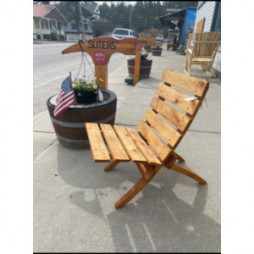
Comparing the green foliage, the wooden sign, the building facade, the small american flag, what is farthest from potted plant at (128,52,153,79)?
the small american flag

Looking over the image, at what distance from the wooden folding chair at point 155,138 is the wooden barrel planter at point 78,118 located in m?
0.33

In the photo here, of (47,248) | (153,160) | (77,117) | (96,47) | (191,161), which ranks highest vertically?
(96,47)

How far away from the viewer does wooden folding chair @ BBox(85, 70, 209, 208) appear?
1.54 m

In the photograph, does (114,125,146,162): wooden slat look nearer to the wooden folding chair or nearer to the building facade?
the wooden folding chair

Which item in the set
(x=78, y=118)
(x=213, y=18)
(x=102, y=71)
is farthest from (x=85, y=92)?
(x=213, y=18)

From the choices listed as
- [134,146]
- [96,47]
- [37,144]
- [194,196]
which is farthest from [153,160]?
[96,47]

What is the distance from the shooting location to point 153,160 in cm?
155

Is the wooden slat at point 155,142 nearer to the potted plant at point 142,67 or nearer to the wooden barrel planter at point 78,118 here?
the wooden barrel planter at point 78,118

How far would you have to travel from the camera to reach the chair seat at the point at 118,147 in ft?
4.75

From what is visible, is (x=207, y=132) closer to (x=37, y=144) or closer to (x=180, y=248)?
(x=180, y=248)

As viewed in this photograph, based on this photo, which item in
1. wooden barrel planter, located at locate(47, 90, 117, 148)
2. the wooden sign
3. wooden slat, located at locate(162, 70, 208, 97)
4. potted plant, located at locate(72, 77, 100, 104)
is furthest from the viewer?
the wooden sign

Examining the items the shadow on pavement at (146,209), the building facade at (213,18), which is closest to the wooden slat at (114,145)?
the shadow on pavement at (146,209)

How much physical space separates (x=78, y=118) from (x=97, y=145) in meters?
0.79

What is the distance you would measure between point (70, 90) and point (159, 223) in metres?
1.60
